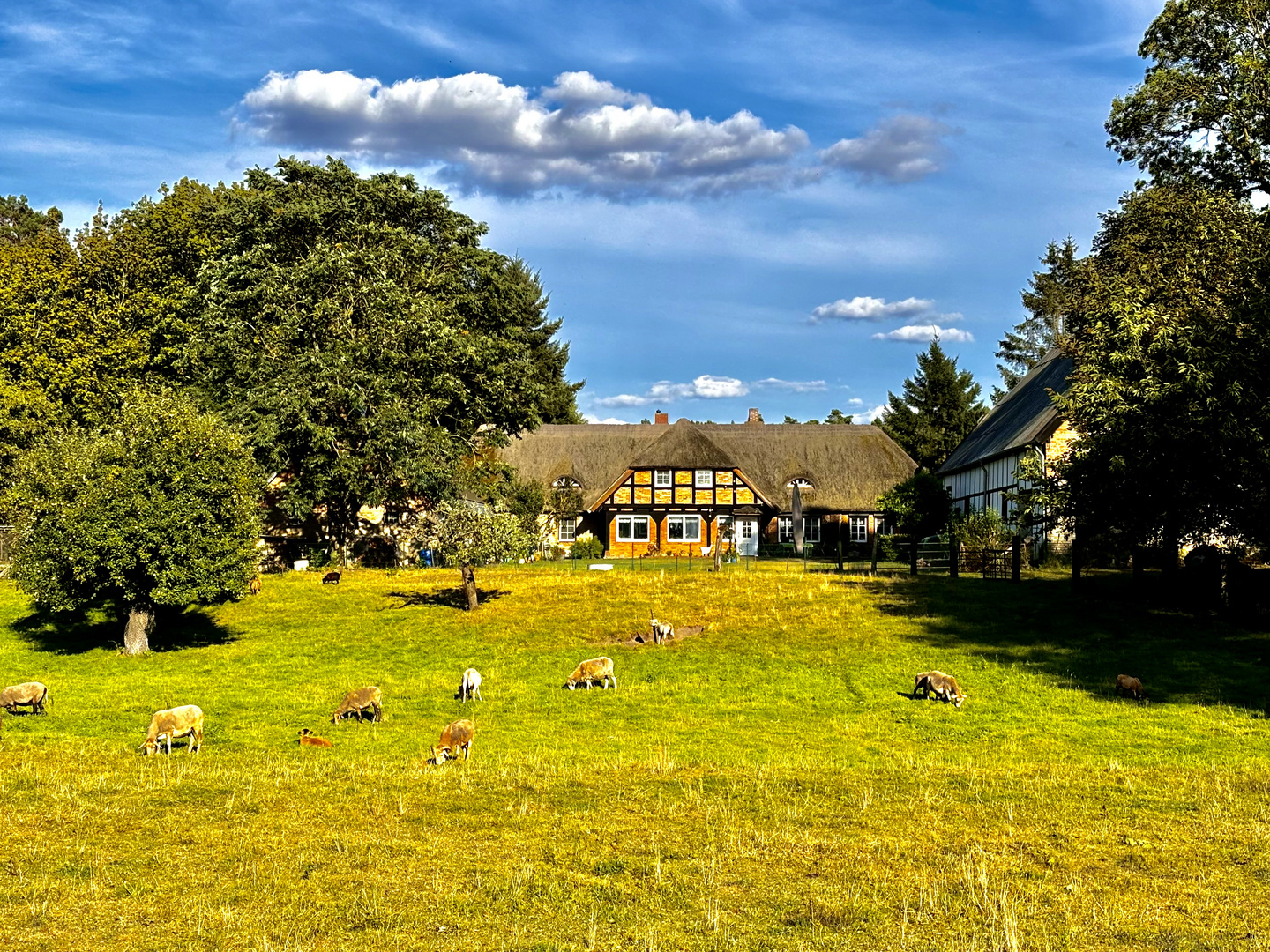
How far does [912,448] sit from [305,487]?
57.9 meters

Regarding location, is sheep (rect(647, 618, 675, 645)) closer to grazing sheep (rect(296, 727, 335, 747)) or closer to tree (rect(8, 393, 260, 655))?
tree (rect(8, 393, 260, 655))

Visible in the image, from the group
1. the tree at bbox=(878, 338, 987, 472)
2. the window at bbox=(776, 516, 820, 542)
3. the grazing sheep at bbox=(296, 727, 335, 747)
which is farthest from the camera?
the tree at bbox=(878, 338, 987, 472)

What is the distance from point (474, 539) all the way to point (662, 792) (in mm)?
21908

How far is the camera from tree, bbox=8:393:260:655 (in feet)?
101

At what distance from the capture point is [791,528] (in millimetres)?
70312

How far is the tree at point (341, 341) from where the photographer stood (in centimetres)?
4369

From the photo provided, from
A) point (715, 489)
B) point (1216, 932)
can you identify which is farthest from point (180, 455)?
point (715, 489)

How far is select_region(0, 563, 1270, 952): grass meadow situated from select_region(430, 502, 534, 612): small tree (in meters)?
3.28

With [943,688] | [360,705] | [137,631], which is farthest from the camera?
[137,631]

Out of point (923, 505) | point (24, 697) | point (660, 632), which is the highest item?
point (923, 505)

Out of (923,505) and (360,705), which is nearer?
(360,705)

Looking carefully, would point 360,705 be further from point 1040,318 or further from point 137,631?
point 1040,318

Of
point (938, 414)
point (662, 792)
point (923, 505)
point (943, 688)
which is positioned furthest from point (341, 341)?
point (938, 414)

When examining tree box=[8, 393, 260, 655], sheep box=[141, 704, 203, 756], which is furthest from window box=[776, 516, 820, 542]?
sheep box=[141, 704, 203, 756]
